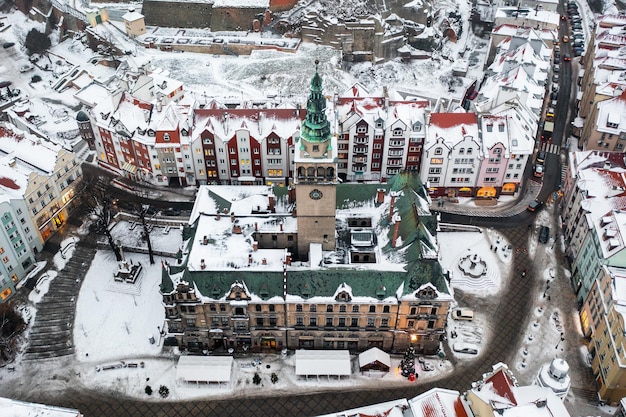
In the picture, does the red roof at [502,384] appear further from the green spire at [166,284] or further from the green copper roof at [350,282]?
the green spire at [166,284]

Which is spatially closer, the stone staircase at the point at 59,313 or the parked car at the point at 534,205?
the stone staircase at the point at 59,313

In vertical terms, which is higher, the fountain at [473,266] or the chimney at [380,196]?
the chimney at [380,196]

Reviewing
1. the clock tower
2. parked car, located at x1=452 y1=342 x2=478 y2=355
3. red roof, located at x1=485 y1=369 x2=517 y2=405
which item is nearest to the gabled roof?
red roof, located at x1=485 y1=369 x2=517 y2=405

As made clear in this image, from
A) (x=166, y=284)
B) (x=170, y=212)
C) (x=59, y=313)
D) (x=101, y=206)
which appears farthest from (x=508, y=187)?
(x=59, y=313)

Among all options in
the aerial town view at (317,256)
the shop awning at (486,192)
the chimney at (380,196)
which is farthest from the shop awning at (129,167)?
the shop awning at (486,192)

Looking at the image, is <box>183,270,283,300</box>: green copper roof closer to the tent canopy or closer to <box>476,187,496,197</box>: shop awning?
the tent canopy

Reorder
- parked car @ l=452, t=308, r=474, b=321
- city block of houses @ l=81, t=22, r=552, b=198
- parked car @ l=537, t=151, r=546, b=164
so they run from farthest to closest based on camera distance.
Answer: parked car @ l=537, t=151, r=546, b=164
city block of houses @ l=81, t=22, r=552, b=198
parked car @ l=452, t=308, r=474, b=321

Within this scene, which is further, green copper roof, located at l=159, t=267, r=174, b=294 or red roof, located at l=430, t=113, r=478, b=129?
red roof, located at l=430, t=113, r=478, b=129
